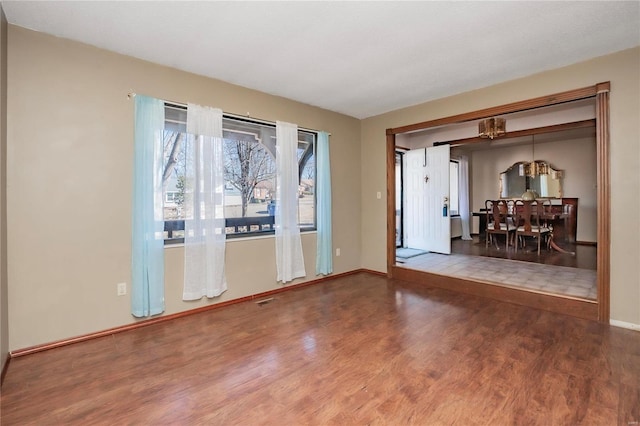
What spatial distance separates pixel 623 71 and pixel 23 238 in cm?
534

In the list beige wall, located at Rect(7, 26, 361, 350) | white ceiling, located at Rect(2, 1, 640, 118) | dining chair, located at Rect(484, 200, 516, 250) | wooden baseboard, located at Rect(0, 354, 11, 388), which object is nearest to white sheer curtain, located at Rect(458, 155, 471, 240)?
dining chair, located at Rect(484, 200, 516, 250)

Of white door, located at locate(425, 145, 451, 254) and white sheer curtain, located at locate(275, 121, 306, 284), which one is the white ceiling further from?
white door, located at locate(425, 145, 451, 254)

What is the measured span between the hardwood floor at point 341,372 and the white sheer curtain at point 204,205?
0.41 m

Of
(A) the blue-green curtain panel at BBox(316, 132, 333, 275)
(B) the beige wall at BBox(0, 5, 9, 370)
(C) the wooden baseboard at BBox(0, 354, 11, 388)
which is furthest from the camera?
(A) the blue-green curtain panel at BBox(316, 132, 333, 275)

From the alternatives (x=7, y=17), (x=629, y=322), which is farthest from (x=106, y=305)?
(x=629, y=322)

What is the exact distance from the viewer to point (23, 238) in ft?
7.61

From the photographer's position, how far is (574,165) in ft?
23.4

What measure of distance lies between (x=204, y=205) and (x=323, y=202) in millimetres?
1736

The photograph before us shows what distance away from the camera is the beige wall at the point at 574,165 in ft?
22.7

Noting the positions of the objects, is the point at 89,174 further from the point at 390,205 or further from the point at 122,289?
the point at 390,205

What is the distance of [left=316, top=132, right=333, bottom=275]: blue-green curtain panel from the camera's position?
4.35 m

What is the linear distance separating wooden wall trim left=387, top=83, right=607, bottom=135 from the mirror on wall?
5.07 meters

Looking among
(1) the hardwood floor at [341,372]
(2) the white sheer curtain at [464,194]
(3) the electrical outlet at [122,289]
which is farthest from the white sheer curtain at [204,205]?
(2) the white sheer curtain at [464,194]

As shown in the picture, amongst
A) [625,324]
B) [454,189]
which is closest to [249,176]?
[625,324]
